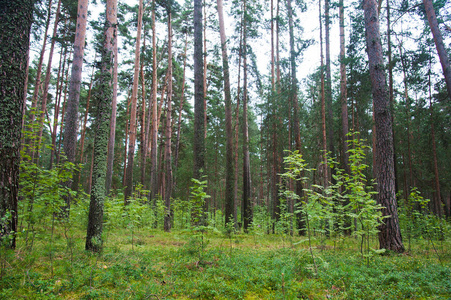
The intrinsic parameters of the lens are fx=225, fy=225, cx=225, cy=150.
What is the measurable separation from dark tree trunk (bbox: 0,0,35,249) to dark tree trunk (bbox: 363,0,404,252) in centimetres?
837

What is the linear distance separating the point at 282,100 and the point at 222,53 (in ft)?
15.1

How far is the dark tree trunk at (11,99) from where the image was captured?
11.5 ft

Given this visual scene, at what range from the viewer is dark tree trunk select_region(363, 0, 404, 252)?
261 inches

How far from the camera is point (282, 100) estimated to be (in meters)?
14.1

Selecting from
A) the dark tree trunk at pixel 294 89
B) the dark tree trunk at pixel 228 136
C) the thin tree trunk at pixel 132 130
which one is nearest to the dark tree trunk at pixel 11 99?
the dark tree trunk at pixel 228 136

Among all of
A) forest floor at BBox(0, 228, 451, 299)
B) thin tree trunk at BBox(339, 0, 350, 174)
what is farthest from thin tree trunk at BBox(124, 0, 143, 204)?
thin tree trunk at BBox(339, 0, 350, 174)

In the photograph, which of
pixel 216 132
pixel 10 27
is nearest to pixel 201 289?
pixel 10 27

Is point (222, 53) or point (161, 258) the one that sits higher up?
point (222, 53)

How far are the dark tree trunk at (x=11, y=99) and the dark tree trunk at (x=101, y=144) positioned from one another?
1424 mm

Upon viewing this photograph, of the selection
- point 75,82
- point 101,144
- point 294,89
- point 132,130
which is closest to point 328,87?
point 294,89

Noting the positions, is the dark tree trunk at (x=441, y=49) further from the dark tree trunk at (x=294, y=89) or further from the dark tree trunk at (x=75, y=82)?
the dark tree trunk at (x=75, y=82)

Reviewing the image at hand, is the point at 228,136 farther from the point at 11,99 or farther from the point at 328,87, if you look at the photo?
the point at 11,99

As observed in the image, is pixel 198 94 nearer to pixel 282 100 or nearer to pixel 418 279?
pixel 418 279

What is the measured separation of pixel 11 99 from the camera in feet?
12.1
